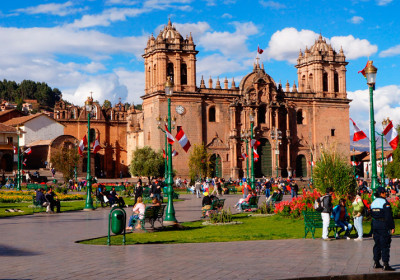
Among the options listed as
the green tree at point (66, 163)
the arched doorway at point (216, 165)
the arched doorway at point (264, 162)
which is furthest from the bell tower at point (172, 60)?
the green tree at point (66, 163)

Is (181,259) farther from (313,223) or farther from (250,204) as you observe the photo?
(250,204)

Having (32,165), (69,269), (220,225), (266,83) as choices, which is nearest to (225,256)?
(69,269)

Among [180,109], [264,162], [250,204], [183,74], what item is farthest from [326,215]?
[264,162]

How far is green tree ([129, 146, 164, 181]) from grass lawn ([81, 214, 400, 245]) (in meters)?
36.7

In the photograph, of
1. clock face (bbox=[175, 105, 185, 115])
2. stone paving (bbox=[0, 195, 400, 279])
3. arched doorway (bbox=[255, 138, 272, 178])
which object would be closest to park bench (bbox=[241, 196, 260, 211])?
stone paving (bbox=[0, 195, 400, 279])

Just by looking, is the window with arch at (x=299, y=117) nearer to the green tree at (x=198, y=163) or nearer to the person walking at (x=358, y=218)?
the green tree at (x=198, y=163)

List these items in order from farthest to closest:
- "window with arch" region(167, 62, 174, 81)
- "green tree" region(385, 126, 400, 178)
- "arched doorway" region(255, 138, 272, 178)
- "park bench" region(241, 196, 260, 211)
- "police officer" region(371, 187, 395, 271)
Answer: "arched doorway" region(255, 138, 272, 178), "window with arch" region(167, 62, 174, 81), "green tree" region(385, 126, 400, 178), "park bench" region(241, 196, 260, 211), "police officer" region(371, 187, 395, 271)

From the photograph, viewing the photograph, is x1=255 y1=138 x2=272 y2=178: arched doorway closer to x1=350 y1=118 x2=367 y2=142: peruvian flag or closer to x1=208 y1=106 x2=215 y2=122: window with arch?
x1=208 y1=106 x2=215 y2=122: window with arch

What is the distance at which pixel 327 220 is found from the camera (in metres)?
15.2

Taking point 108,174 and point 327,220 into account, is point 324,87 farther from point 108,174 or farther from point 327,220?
point 327,220

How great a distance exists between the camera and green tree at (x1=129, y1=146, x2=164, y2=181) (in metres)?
57.1

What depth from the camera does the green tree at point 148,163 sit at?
5706 centimetres

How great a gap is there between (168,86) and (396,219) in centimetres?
933

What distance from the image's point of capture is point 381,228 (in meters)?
10.8
